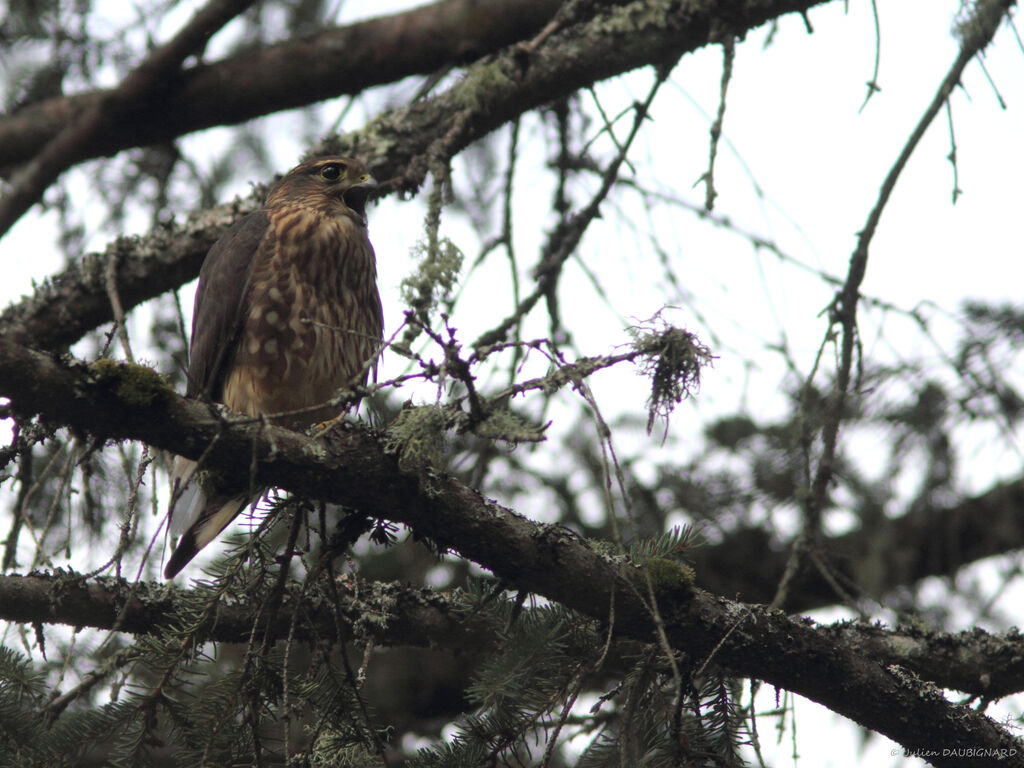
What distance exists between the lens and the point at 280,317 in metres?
3.62

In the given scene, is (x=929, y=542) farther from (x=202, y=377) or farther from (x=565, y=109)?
(x=202, y=377)

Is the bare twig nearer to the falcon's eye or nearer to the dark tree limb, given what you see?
the falcon's eye

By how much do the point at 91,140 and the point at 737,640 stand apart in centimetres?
321

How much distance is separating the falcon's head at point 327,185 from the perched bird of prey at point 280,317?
132mm

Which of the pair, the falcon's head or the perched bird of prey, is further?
the falcon's head

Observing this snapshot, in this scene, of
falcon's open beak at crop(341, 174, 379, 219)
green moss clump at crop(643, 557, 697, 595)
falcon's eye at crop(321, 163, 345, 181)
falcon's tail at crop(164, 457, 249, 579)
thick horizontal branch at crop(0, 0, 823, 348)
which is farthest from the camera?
falcon's eye at crop(321, 163, 345, 181)

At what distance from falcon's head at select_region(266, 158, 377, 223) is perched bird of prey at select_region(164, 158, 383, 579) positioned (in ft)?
0.43

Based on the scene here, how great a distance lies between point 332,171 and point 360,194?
0.15 meters

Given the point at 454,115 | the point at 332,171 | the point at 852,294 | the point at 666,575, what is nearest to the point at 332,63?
the point at 332,171

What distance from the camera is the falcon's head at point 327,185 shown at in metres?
4.13

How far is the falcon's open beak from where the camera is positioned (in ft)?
13.4

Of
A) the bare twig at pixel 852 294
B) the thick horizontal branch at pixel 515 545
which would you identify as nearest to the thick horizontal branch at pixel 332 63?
the bare twig at pixel 852 294

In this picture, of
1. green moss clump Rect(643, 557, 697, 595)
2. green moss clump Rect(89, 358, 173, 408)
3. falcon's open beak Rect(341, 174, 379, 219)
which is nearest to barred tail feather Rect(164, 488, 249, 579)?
green moss clump Rect(89, 358, 173, 408)

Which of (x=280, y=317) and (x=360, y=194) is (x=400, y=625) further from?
(x=360, y=194)
